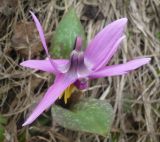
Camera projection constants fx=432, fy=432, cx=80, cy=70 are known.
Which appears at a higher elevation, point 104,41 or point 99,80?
point 104,41

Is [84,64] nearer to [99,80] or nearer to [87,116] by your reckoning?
[87,116]

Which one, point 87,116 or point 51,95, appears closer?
point 51,95

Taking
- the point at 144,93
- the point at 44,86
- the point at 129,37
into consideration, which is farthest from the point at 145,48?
the point at 44,86

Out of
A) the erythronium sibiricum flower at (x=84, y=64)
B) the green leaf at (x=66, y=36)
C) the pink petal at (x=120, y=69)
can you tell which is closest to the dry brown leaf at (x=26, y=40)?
the green leaf at (x=66, y=36)

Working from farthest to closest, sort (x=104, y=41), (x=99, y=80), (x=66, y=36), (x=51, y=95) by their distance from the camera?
(x=99, y=80), (x=66, y=36), (x=104, y=41), (x=51, y=95)

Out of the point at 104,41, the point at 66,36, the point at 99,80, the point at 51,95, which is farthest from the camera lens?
the point at 99,80

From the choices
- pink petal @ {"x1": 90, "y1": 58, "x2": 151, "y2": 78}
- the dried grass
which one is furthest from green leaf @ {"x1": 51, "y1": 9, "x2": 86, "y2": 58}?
pink petal @ {"x1": 90, "y1": 58, "x2": 151, "y2": 78}

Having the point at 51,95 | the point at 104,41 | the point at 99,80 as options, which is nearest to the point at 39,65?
the point at 51,95

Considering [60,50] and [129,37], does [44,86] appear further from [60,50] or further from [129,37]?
[129,37]

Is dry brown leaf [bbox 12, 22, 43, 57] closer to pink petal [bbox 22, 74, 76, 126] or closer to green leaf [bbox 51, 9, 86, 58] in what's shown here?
green leaf [bbox 51, 9, 86, 58]
